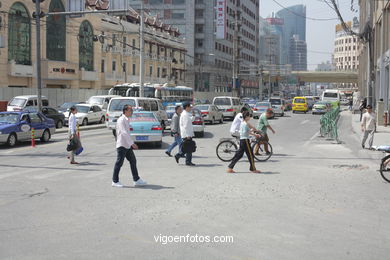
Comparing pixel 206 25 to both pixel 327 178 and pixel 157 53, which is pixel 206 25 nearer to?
pixel 157 53

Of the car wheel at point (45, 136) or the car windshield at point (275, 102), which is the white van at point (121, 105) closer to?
the car wheel at point (45, 136)

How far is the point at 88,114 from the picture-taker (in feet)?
117

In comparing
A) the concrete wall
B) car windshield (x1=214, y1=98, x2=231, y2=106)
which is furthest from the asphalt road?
the concrete wall

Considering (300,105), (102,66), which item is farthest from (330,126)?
(102,66)

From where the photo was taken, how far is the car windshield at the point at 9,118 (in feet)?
67.7

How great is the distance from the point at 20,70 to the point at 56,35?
6970 mm

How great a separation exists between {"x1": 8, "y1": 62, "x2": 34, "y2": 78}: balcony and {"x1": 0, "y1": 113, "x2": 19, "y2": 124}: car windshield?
24515mm

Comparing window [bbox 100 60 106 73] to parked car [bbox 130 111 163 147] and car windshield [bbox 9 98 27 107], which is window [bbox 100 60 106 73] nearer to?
car windshield [bbox 9 98 27 107]

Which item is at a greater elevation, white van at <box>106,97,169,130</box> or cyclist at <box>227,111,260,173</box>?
white van at <box>106,97,169,130</box>

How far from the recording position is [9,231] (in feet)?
23.6

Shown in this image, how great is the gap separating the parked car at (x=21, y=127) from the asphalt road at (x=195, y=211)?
507 centimetres

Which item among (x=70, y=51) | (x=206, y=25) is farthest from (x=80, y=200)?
(x=206, y=25)

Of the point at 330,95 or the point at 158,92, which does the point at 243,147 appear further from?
the point at 330,95

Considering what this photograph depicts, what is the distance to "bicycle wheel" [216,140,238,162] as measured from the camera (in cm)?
1577
